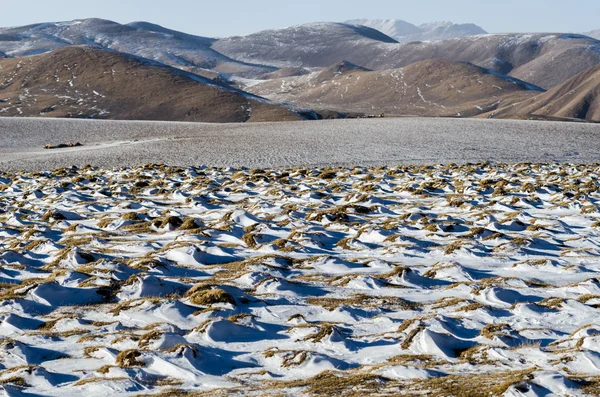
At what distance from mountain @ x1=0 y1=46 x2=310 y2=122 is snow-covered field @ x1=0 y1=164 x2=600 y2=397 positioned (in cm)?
11116

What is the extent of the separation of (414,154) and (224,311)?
1192 inches

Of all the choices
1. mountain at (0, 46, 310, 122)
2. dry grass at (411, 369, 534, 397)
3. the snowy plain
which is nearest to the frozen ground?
the snowy plain

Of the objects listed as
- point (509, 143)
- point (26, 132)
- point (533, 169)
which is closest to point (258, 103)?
point (26, 132)

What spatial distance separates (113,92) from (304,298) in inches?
5739

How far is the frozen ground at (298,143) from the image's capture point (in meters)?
36.8

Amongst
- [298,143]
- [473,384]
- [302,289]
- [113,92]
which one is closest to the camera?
[473,384]

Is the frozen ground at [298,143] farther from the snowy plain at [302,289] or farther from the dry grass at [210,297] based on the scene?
the dry grass at [210,297]

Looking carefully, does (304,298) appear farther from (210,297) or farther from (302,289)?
(210,297)

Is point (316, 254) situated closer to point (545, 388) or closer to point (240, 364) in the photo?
point (240, 364)

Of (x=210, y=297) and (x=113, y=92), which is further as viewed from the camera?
(x=113, y=92)

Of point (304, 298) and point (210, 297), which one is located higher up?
point (210, 297)

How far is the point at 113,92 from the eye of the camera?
5778 inches

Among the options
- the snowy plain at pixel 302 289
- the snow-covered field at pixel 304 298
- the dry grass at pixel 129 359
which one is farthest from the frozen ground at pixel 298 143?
the dry grass at pixel 129 359

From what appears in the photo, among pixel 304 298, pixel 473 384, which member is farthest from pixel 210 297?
pixel 473 384
